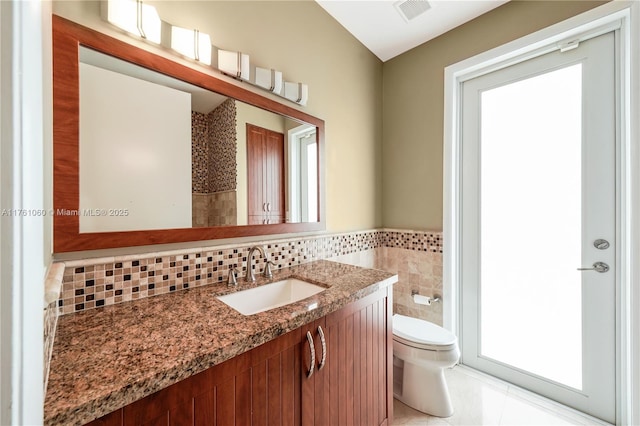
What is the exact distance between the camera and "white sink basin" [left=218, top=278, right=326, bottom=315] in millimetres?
1162

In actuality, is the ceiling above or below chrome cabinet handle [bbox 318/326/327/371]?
above

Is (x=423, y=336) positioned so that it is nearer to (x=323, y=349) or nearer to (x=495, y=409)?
(x=495, y=409)

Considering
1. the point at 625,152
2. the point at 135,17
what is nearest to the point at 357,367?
the point at 135,17

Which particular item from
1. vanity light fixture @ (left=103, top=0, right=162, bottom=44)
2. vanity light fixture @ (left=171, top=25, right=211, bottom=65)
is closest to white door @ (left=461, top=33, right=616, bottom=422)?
vanity light fixture @ (left=171, top=25, right=211, bottom=65)

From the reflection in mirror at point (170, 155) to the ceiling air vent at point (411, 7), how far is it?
44.4 inches

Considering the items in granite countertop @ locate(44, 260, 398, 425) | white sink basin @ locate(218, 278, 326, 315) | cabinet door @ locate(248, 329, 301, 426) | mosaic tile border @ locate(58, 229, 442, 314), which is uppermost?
mosaic tile border @ locate(58, 229, 442, 314)

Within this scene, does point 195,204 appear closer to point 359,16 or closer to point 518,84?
point 359,16

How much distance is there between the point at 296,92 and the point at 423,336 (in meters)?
1.69

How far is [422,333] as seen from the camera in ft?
5.30

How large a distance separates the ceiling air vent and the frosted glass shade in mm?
978

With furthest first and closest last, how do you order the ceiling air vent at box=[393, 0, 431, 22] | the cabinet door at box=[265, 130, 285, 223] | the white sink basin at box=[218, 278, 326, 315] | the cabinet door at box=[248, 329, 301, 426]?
the ceiling air vent at box=[393, 0, 431, 22] → the cabinet door at box=[265, 130, 285, 223] → the white sink basin at box=[218, 278, 326, 315] → the cabinet door at box=[248, 329, 301, 426]

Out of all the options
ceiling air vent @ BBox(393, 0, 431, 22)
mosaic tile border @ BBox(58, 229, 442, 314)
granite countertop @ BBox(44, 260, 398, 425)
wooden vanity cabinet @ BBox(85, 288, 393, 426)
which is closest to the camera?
granite countertop @ BBox(44, 260, 398, 425)

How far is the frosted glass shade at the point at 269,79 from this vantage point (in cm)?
136

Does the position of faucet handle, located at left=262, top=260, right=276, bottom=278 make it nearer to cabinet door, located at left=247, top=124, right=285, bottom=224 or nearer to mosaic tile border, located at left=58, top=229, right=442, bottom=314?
mosaic tile border, located at left=58, top=229, right=442, bottom=314
